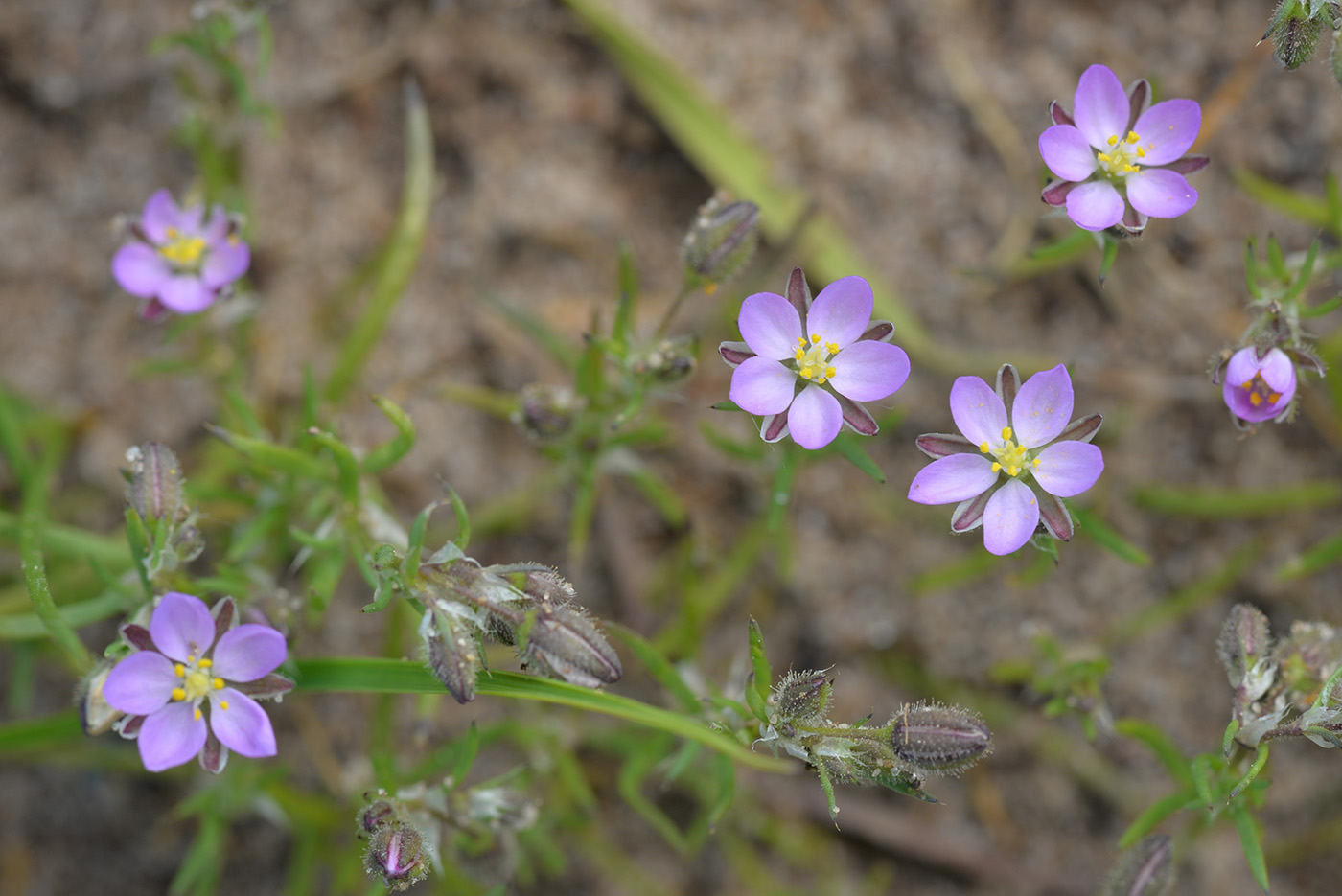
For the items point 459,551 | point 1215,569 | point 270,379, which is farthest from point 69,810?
point 1215,569

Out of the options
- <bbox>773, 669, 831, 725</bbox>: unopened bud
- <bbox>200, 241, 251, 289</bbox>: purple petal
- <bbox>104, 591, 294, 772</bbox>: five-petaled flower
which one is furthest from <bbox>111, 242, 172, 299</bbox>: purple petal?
<bbox>773, 669, 831, 725</bbox>: unopened bud

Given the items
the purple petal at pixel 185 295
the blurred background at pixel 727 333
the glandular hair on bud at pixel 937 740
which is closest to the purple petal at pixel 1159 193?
the glandular hair on bud at pixel 937 740

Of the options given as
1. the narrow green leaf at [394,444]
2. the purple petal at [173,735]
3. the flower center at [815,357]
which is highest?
the flower center at [815,357]

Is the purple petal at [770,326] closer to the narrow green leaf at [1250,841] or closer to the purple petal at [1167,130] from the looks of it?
the purple petal at [1167,130]

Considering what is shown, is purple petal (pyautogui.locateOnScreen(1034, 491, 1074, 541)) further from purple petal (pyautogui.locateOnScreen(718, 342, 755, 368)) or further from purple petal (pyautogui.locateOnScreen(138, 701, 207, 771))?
purple petal (pyautogui.locateOnScreen(138, 701, 207, 771))

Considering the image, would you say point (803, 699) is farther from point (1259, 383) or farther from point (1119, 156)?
point (1119, 156)

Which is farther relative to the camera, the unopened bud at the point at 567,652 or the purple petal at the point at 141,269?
the purple petal at the point at 141,269

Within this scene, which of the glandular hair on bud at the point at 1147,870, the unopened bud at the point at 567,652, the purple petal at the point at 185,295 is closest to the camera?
the unopened bud at the point at 567,652
